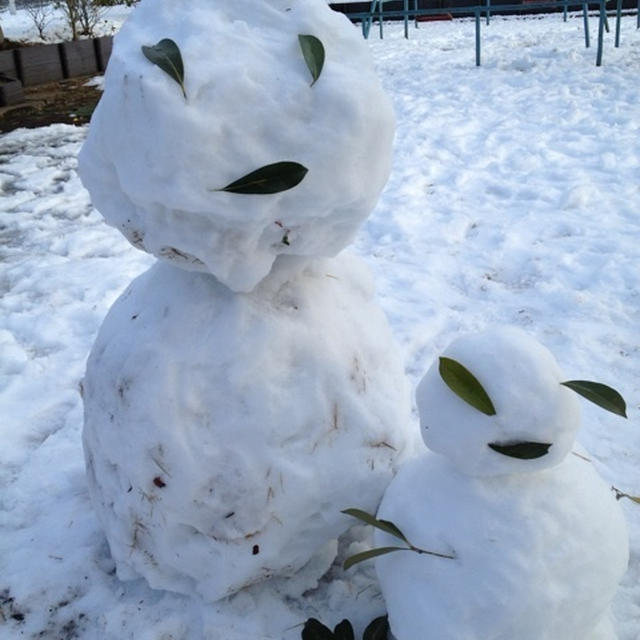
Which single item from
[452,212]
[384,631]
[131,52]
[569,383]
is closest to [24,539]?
[384,631]

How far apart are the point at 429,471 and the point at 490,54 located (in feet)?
22.7

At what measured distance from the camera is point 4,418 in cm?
190

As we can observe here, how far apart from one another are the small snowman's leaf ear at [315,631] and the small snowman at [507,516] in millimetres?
157

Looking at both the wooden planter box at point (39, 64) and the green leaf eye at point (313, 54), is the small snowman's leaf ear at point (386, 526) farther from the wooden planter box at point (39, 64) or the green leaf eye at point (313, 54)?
the wooden planter box at point (39, 64)

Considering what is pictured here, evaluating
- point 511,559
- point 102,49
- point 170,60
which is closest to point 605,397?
point 511,559

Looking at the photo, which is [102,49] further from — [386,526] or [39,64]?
[386,526]

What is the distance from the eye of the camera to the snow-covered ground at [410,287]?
129 centimetres

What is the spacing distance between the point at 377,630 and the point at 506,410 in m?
0.48

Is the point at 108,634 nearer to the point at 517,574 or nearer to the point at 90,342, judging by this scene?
the point at 517,574

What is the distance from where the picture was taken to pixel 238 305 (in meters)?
1.12

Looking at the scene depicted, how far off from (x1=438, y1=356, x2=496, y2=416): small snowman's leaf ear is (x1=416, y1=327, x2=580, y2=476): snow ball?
0.01 metres

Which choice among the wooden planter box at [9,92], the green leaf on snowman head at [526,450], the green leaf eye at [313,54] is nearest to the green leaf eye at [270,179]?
the green leaf eye at [313,54]

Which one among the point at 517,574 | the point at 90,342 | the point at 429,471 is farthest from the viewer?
the point at 90,342

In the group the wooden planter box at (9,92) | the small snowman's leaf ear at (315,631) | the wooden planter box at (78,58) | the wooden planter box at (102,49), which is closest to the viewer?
the small snowman's leaf ear at (315,631)
